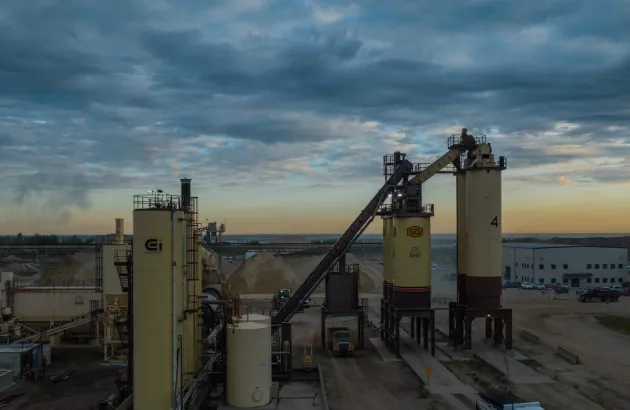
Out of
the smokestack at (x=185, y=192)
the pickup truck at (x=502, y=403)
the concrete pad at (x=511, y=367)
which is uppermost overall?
the smokestack at (x=185, y=192)

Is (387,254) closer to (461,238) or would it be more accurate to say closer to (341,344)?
(461,238)

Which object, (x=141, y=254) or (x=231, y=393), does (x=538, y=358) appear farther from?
(x=141, y=254)

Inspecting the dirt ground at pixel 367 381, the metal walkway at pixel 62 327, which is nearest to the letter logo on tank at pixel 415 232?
the dirt ground at pixel 367 381

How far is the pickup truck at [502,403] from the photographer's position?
23592 mm

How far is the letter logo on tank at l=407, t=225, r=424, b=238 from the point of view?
40250 mm

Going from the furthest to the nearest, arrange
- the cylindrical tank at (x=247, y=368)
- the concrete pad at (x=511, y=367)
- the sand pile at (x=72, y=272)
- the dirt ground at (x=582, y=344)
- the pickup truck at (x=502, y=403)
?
the sand pile at (x=72, y=272)
the concrete pad at (x=511, y=367)
the dirt ground at (x=582, y=344)
the cylindrical tank at (x=247, y=368)
the pickup truck at (x=502, y=403)

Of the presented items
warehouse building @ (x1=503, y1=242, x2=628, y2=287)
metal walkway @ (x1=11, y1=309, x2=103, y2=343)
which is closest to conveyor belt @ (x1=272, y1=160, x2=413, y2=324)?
metal walkway @ (x1=11, y1=309, x2=103, y2=343)

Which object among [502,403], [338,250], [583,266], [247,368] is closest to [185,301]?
[247,368]

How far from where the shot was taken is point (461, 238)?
44875mm

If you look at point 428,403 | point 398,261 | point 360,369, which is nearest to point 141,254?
point 428,403

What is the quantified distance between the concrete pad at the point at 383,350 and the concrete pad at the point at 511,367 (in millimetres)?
5951

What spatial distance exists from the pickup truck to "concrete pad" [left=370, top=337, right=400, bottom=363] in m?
12.6

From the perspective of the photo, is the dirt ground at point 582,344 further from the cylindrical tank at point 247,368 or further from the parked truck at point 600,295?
the cylindrical tank at point 247,368

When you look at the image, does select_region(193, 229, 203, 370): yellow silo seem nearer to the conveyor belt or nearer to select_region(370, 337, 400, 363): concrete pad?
the conveyor belt
